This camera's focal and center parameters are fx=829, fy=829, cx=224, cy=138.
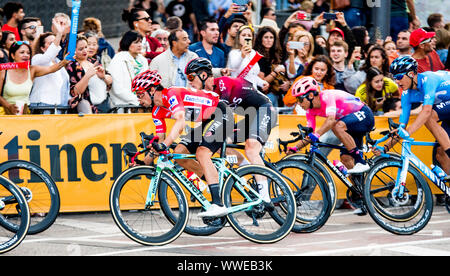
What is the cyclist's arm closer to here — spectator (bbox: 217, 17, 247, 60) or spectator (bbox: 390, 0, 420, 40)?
spectator (bbox: 217, 17, 247, 60)

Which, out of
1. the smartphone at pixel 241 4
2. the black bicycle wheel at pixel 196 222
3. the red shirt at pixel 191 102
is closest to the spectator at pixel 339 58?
the smartphone at pixel 241 4

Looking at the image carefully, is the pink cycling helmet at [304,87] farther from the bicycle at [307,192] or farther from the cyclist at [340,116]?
the bicycle at [307,192]

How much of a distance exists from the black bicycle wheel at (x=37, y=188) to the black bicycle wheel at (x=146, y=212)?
2.54 feet

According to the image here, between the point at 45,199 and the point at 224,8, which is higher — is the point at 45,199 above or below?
below

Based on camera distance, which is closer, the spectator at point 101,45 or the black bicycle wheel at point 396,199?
the black bicycle wheel at point 396,199

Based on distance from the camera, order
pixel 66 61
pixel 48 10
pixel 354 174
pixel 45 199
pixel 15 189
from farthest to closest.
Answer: pixel 48 10, pixel 66 61, pixel 354 174, pixel 45 199, pixel 15 189

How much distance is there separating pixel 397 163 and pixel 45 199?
415 centimetres

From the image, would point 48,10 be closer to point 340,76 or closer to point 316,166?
point 340,76

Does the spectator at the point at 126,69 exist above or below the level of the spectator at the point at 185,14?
below

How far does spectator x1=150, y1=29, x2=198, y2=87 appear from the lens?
12.0 m

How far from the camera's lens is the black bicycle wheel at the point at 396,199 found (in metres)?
9.64

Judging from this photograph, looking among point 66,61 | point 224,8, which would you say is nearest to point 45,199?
point 66,61

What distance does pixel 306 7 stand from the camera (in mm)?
15820

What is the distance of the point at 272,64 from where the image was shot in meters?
12.9
